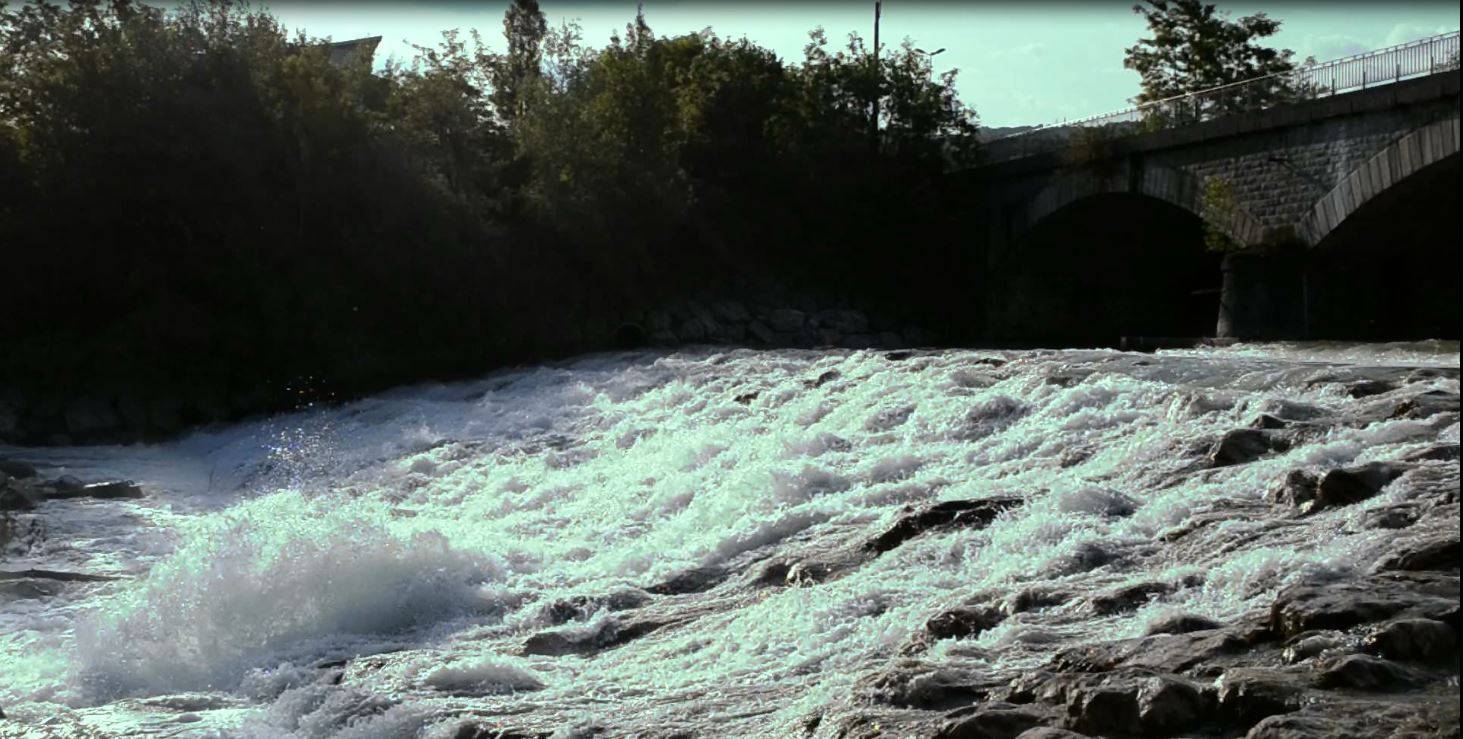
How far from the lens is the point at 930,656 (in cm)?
872

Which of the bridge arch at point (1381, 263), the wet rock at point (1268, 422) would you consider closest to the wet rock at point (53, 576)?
the wet rock at point (1268, 422)

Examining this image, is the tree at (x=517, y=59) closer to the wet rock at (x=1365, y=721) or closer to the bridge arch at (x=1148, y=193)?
the bridge arch at (x=1148, y=193)

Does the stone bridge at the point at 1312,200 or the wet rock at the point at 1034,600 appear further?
the stone bridge at the point at 1312,200

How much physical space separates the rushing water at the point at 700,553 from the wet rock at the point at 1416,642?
112 centimetres

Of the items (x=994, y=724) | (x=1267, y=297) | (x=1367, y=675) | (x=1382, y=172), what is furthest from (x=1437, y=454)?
(x=1267, y=297)

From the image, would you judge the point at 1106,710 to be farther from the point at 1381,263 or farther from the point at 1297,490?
the point at 1381,263

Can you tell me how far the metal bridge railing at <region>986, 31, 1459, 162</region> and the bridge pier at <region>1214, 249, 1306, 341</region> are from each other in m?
2.74

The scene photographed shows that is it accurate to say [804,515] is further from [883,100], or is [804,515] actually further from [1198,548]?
[883,100]

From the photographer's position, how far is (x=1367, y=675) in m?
6.85

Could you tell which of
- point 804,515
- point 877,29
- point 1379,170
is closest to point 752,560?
point 804,515

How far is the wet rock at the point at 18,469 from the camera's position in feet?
66.8

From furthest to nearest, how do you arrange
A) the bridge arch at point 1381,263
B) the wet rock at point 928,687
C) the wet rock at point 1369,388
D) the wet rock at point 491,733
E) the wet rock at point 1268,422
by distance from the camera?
the bridge arch at point 1381,263 < the wet rock at point 1369,388 < the wet rock at point 1268,422 < the wet rock at point 491,733 < the wet rock at point 928,687

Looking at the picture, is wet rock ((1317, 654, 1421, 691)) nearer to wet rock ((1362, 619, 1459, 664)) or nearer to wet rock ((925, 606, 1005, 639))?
wet rock ((1362, 619, 1459, 664))

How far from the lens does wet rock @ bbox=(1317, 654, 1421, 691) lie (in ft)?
22.4
